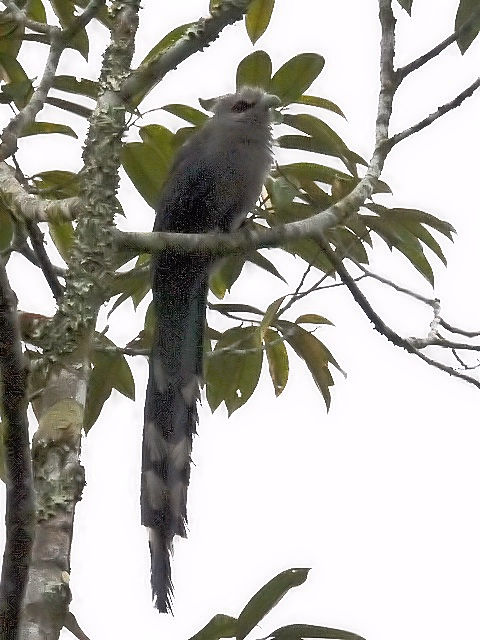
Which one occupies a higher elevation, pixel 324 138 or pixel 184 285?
pixel 324 138

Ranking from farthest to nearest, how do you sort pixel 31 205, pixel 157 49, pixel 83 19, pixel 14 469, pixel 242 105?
pixel 242 105 < pixel 157 49 < pixel 83 19 < pixel 31 205 < pixel 14 469

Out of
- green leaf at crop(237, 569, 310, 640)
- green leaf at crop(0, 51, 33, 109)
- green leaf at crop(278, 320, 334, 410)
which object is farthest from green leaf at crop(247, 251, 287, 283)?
green leaf at crop(237, 569, 310, 640)

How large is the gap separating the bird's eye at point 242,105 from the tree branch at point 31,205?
1042mm

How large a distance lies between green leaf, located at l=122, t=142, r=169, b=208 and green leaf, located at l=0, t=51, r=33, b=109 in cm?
33

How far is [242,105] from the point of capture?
3.58 meters

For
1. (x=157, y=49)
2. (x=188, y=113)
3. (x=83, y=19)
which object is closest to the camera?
(x=83, y=19)

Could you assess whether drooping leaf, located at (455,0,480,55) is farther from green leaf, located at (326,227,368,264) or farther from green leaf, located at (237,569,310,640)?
green leaf, located at (237,569,310,640)

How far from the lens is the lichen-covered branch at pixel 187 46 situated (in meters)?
2.72

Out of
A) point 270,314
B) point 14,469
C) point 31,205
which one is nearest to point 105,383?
point 270,314

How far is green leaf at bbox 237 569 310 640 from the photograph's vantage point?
2244mm

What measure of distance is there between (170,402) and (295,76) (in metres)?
1.02

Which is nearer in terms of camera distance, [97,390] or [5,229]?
[5,229]

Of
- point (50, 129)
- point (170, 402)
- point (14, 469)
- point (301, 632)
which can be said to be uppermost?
point (50, 129)

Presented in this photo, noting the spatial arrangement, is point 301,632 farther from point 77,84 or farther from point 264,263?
point 77,84
